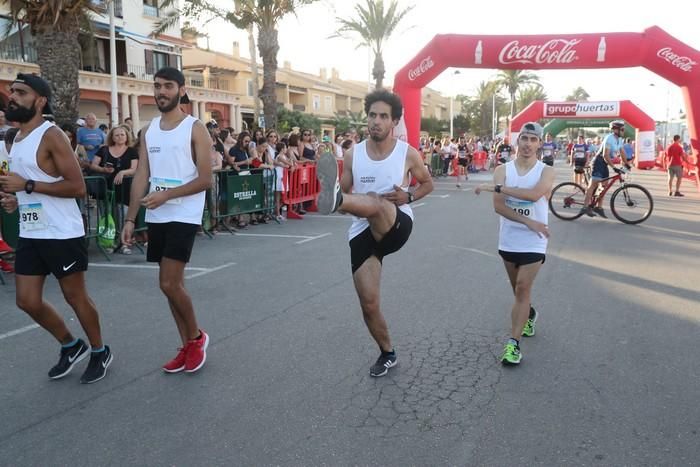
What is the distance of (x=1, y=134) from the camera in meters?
9.07

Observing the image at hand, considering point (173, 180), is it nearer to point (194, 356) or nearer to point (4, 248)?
point (194, 356)

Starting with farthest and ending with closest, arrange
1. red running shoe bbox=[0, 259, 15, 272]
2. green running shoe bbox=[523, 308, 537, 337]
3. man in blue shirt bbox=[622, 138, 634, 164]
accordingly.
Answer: man in blue shirt bbox=[622, 138, 634, 164], red running shoe bbox=[0, 259, 15, 272], green running shoe bbox=[523, 308, 537, 337]

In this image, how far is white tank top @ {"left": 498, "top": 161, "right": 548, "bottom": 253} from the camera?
449cm

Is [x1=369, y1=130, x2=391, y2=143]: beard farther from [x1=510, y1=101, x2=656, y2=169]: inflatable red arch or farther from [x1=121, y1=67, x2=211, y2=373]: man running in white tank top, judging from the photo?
[x1=510, y1=101, x2=656, y2=169]: inflatable red arch

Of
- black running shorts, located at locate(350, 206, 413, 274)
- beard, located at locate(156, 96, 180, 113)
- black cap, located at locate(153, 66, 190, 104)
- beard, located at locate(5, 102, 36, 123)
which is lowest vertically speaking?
black running shorts, located at locate(350, 206, 413, 274)

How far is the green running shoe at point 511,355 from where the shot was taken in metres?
4.29

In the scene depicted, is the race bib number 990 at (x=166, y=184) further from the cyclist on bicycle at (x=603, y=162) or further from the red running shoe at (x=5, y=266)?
the cyclist on bicycle at (x=603, y=162)

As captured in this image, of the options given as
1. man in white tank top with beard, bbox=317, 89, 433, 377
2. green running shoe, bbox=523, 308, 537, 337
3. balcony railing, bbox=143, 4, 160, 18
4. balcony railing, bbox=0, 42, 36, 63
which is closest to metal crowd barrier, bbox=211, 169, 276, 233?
green running shoe, bbox=523, 308, 537, 337

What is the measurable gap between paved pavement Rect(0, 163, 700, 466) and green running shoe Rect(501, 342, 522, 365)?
70 mm

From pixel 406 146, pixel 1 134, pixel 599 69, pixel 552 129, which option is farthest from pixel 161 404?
pixel 552 129

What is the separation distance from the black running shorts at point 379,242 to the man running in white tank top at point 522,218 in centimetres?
94

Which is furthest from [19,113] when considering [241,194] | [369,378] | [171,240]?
[241,194]

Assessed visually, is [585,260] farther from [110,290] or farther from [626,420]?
[110,290]

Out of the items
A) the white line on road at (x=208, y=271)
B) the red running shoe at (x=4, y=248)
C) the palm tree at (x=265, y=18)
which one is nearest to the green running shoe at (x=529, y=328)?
the white line on road at (x=208, y=271)
